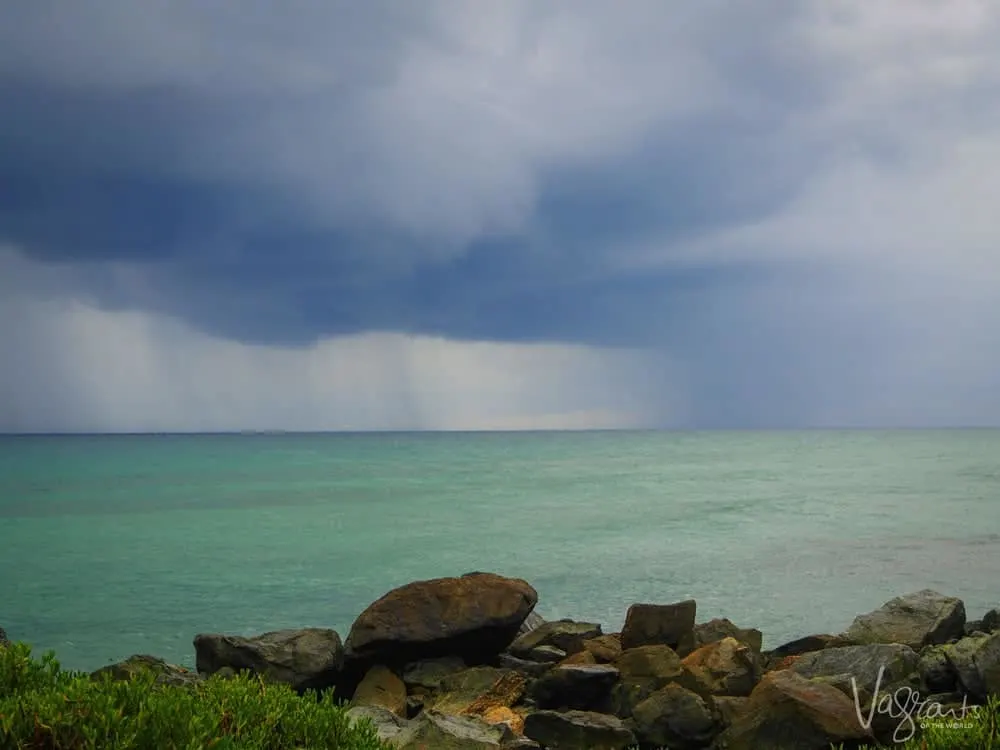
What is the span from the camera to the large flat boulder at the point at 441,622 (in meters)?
17.0

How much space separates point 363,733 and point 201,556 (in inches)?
1720

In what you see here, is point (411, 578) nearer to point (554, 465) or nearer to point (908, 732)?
point (908, 732)

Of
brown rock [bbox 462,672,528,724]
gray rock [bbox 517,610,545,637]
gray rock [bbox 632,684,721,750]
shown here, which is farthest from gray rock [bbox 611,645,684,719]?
gray rock [bbox 517,610,545,637]

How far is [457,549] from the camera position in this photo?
5162 cm

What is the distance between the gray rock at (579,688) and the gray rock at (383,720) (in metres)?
2.74

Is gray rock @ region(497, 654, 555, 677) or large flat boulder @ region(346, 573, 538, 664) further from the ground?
large flat boulder @ region(346, 573, 538, 664)

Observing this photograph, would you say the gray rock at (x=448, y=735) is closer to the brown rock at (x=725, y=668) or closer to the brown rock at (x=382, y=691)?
the brown rock at (x=382, y=691)

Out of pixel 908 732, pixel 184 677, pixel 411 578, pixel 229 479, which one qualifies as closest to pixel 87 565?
pixel 411 578

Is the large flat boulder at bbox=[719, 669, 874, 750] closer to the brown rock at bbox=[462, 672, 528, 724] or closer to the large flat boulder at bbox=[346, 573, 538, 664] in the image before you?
the brown rock at bbox=[462, 672, 528, 724]

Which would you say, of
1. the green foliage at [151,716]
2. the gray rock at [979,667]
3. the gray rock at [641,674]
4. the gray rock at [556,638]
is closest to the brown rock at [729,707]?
the gray rock at [641,674]

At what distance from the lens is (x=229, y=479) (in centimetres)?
11006

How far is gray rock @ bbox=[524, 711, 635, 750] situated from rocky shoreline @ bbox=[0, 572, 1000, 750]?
2cm

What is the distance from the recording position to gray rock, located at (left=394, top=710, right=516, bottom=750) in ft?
37.8

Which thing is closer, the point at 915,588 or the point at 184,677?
the point at 184,677
